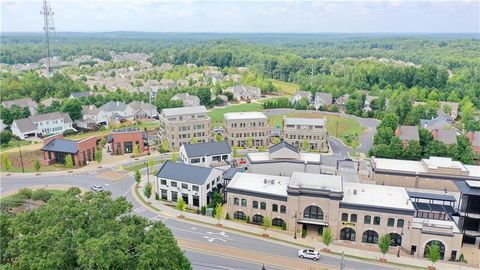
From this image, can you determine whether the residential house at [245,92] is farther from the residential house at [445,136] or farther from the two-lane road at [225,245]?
the two-lane road at [225,245]

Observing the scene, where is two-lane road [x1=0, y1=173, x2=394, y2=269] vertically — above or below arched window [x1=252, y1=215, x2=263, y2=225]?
below

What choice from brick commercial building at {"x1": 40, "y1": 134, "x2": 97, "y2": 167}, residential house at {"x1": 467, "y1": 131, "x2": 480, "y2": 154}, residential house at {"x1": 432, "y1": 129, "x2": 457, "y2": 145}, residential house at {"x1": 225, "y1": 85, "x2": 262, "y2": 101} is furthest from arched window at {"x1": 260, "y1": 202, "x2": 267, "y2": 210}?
residential house at {"x1": 225, "y1": 85, "x2": 262, "y2": 101}

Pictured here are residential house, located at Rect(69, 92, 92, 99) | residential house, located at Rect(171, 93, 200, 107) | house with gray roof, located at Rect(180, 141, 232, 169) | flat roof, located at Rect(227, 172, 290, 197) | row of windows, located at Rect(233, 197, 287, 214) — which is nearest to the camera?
row of windows, located at Rect(233, 197, 287, 214)

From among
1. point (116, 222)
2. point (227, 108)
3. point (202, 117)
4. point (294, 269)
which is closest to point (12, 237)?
point (116, 222)

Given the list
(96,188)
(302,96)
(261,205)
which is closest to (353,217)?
(261,205)

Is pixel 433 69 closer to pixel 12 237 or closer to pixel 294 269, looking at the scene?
pixel 294 269

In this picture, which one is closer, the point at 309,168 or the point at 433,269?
the point at 433,269

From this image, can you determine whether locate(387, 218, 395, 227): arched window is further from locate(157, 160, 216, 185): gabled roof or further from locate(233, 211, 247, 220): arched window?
locate(157, 160, 216, 185): gabled roof
